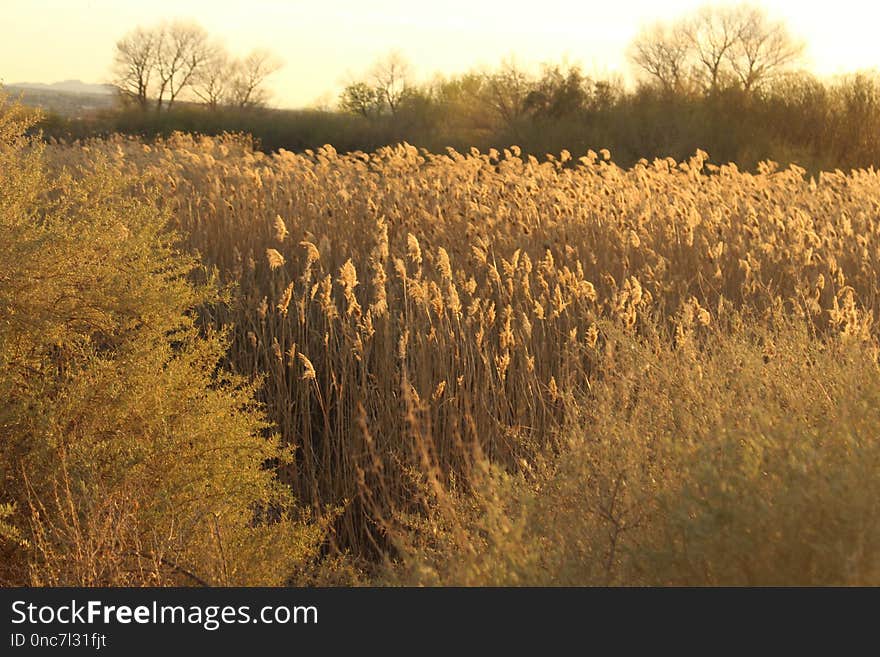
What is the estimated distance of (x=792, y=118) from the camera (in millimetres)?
19547

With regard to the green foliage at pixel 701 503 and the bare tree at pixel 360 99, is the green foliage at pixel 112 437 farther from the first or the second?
the bare tree at pixel 360 99

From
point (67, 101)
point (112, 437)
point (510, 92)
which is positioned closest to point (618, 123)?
point (510, 92)

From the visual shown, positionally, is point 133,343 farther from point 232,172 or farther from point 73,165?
point 73,165

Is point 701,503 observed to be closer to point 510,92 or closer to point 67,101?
point 510,92

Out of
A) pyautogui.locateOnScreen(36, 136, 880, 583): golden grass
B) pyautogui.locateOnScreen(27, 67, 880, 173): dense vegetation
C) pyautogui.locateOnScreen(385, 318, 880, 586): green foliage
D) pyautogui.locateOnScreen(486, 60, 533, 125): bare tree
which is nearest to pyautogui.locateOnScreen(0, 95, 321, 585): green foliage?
pyautogui.locateOnScreen(36, 136, 880, 583): golden grass

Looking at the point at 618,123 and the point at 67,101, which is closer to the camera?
the point at 618,123

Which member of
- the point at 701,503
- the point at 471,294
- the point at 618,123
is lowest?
the point at 701,503

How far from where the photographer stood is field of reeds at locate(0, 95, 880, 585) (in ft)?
7.63

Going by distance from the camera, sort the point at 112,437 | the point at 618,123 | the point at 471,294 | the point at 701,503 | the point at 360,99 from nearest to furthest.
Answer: the point at 701,503, the point at 112,437, the point at 471,294, the point at 618,123, the point at 360,99

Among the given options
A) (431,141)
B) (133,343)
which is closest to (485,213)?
(133,343)

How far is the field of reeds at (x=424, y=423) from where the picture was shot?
2326mm

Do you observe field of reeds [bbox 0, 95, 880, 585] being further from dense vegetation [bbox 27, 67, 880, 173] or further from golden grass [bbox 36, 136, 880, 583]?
dense vegetation [bbox 27, 67, 880, 173]

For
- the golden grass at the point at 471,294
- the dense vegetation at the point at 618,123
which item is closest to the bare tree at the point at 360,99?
the dense vegetation at the point at 618,123

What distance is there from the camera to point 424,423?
430 cm
